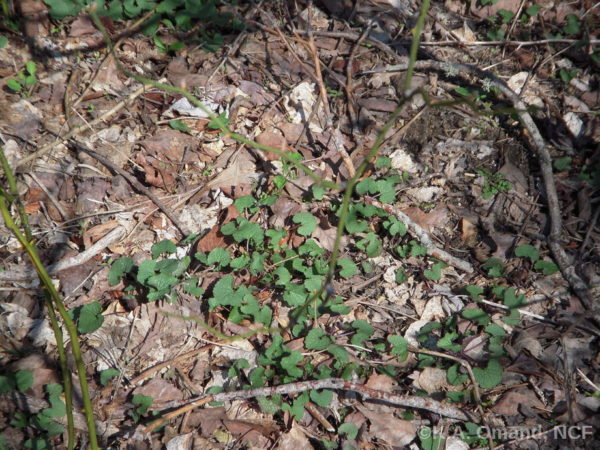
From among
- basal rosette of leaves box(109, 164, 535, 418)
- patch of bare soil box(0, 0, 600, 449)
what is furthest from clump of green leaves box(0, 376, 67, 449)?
basal rosette of leaves box(109, 164, 535, 418)

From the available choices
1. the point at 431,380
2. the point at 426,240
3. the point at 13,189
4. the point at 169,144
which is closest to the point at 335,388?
the point at 431,380

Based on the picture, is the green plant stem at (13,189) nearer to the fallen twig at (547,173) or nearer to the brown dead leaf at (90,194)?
the brown dead leaf at (90,194)

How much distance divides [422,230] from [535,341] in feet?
2.86

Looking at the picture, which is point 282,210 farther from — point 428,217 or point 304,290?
point 428,217

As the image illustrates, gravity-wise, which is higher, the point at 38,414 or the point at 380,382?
the point at 38,414

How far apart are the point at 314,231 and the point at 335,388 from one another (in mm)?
928

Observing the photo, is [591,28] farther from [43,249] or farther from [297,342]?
[43,249]

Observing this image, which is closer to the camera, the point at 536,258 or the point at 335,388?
the point at 335,388

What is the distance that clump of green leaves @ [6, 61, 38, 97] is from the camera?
3.05m

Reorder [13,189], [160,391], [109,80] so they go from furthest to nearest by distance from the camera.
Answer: [109,80] < [160,391] < [13,189]

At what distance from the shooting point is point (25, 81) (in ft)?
10.2

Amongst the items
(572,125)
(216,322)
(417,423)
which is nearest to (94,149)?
(216,322)

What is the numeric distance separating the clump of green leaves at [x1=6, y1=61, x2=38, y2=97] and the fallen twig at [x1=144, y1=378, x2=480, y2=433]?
2.38 metres

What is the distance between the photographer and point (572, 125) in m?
3.21
